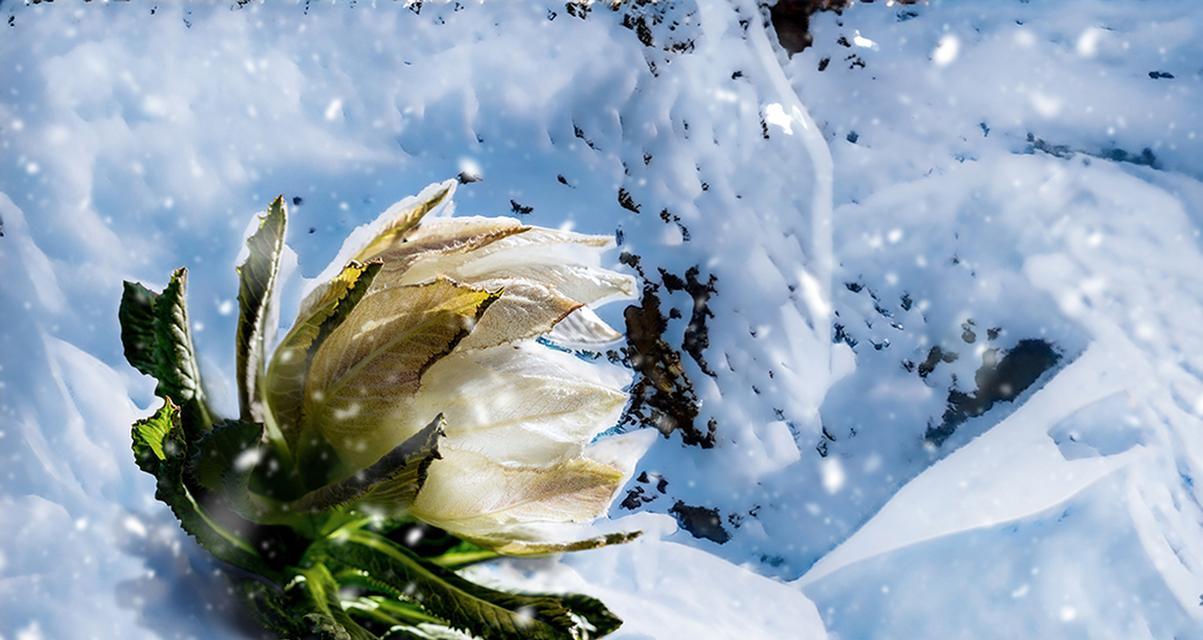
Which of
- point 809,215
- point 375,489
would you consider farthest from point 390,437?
point 809,215

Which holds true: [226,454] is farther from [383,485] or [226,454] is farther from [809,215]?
[809,215]

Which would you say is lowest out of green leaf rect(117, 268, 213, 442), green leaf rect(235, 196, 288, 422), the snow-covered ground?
the snow-covered ground

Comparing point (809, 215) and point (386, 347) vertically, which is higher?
point (386, 347)

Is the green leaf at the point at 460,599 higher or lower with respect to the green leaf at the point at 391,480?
lower

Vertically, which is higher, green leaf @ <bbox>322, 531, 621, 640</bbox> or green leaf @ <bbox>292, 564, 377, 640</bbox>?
green leaf @ <bbox>292, 564, 377, 640</bbox>

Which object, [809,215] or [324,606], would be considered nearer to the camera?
[324,606]

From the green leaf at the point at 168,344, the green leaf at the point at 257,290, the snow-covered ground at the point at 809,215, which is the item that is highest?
the green leaf at the point at 168,344
